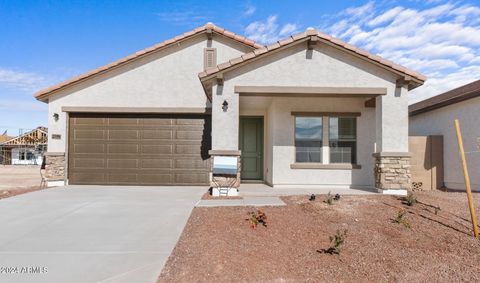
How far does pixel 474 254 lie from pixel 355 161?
5.71 metres

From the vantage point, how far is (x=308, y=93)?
342 inches

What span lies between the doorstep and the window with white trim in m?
2.90

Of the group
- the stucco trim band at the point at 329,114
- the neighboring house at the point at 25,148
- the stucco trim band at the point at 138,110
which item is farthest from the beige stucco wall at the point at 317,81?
the neighboring house at the point at 25,148

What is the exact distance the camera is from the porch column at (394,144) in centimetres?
859

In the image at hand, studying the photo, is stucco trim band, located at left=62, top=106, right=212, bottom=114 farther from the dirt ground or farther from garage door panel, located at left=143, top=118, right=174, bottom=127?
the dirt ground

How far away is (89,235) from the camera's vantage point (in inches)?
207

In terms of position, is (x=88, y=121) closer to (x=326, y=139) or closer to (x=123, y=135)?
(x=123, y=135)

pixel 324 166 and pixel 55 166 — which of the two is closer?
pixel 324 166

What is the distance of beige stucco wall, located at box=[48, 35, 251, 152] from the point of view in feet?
36.5

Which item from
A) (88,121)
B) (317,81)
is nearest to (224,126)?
(317,81)

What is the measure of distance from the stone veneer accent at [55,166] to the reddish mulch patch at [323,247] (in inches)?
265

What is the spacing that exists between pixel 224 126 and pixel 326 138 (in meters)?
3.82

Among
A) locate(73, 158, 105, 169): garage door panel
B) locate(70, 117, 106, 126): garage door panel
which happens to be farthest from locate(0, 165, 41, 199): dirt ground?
locate(70, 117, 106, 126): garage door panel

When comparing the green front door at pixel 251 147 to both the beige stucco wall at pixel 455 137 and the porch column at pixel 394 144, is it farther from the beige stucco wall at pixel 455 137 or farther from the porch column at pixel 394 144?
the beige stucco wall at pixel 455 137
